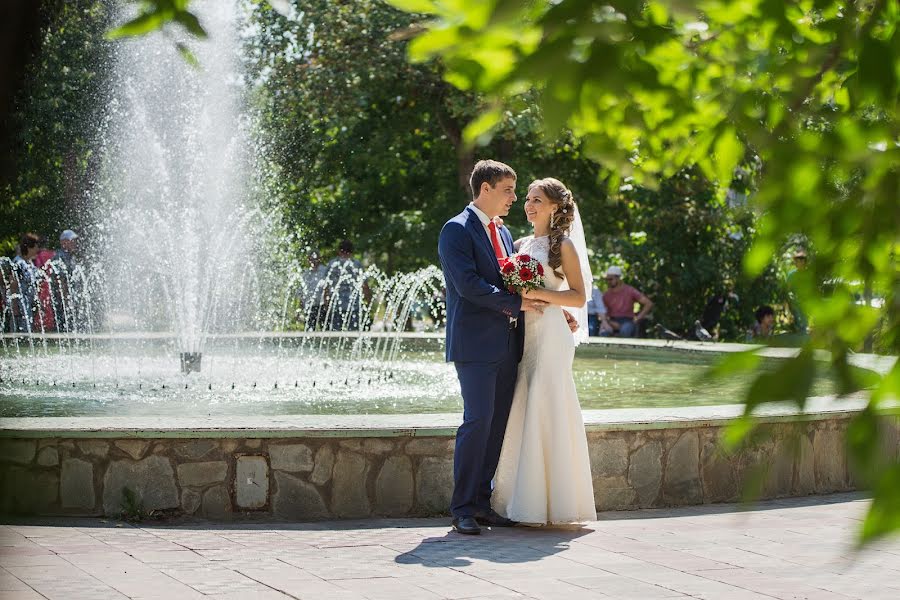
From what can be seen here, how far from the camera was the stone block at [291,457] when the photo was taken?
6.55 metres

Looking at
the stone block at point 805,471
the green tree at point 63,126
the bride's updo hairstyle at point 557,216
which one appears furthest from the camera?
the green tree at point 63,126

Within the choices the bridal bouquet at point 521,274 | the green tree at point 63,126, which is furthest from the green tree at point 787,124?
the green tree at point 63,126

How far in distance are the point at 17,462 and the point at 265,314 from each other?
1470 centimetres

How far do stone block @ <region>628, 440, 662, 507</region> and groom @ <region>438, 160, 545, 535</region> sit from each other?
0.87m

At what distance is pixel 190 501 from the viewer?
21.4ft

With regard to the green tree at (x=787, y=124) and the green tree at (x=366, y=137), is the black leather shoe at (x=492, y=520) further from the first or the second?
the green tree at (x=366, y=137)

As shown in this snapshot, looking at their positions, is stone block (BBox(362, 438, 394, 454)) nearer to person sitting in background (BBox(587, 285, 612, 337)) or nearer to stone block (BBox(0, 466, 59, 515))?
stone block (BBox(0, 466, 59, 515))

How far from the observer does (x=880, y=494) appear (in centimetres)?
199

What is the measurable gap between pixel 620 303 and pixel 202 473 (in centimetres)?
1190

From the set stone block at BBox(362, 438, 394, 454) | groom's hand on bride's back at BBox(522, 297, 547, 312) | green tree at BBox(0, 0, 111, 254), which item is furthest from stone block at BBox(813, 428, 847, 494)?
green tree at BBox(0, 0, 111, 254)

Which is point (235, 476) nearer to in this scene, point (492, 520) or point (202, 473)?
point (202, 473)

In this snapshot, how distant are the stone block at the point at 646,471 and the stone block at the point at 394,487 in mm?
1267

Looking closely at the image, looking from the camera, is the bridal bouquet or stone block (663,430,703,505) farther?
stone block (663,430,703,505)

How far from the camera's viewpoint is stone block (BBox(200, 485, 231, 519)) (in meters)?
6.55
